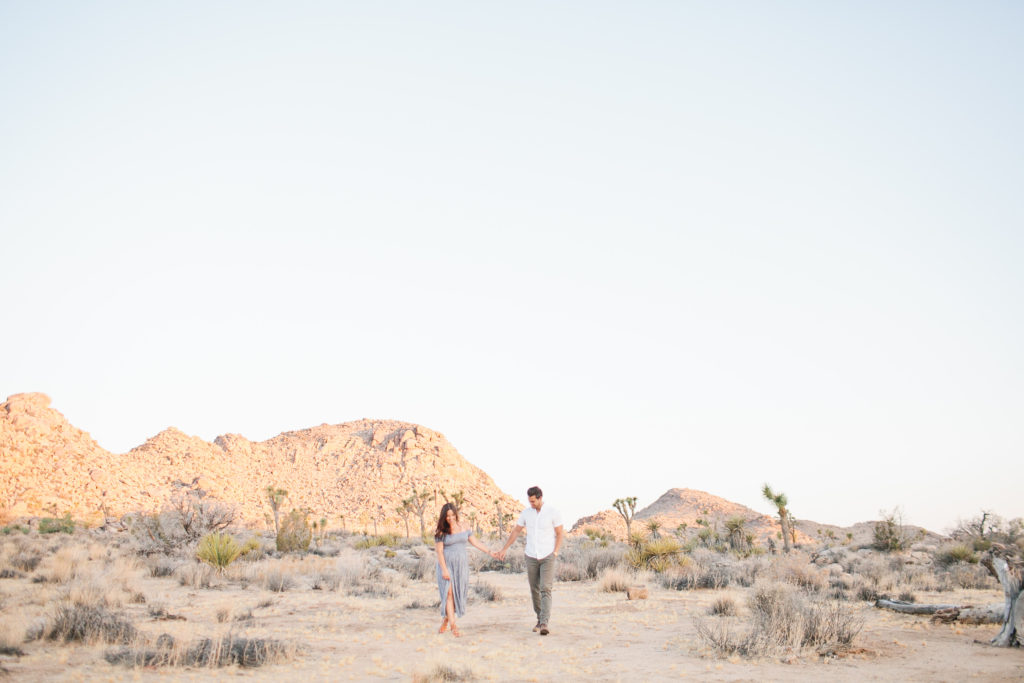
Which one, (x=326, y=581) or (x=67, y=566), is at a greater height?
(x=67, y=566)

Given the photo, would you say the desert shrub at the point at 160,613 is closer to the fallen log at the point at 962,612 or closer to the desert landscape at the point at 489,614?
the desert landscape at the point at 489,614

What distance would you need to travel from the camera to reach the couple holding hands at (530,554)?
10.5 metres

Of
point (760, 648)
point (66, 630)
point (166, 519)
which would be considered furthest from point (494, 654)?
point (166, 519)

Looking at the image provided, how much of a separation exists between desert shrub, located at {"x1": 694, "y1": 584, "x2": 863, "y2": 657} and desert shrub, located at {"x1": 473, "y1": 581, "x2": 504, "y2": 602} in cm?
647

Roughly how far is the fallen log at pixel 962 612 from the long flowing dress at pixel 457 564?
7.27 metres

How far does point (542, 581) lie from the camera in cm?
1060

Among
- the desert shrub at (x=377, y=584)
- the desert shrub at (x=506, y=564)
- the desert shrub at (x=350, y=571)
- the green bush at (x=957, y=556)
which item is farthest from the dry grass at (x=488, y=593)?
the green bush at (x=957, y=556)

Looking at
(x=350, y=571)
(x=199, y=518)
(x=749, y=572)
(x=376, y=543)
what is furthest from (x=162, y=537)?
Result: (x=749, y=572)

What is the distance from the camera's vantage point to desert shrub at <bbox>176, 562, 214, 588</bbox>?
1722cm

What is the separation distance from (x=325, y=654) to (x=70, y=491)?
194ft

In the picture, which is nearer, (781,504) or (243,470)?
(781,504)

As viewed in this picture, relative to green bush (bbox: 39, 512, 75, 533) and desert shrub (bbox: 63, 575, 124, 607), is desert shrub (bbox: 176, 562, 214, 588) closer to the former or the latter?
desert shrub (bbox: 63, 575, 124, 607)

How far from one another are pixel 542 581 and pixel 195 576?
35.8 feet

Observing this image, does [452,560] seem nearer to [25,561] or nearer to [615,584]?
[615,584]
